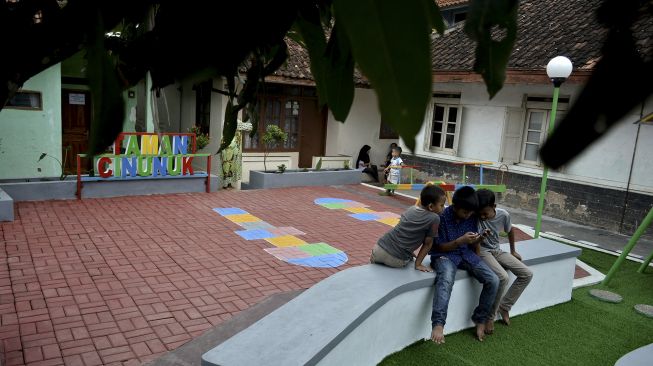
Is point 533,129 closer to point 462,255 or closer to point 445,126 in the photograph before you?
point 445,126

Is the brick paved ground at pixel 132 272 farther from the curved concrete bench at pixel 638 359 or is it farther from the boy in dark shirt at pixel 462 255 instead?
the curved concrete bench at pixel 638 359

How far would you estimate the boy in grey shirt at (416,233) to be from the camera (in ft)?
15.3

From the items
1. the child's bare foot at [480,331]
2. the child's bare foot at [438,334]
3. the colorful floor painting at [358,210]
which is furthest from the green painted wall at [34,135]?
the child's bare foot at [480,331]

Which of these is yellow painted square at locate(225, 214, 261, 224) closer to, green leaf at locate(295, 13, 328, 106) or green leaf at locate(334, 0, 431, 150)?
green leaf at locate(295, 13, 328, 106)

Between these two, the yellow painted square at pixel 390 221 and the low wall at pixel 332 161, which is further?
the low wall at pixel 332 161

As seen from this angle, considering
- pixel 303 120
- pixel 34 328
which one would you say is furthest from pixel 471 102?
pixel 34 328

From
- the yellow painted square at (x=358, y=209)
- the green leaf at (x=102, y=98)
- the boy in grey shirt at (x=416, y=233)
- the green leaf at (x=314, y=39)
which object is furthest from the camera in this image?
the yellow painted square at (x=358, y=209)

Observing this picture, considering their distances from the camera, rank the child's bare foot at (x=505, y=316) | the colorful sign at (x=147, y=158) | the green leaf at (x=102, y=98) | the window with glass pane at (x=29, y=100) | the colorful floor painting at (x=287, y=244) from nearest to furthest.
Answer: the green leaf at (x=102, y=98)
the child's bare foot at (x=505, y=316)
the colorful floor painting at (x=287, y=244)
the window with glass pane at (x=29, y=100)
the colorful sign at (x=147, y=158)

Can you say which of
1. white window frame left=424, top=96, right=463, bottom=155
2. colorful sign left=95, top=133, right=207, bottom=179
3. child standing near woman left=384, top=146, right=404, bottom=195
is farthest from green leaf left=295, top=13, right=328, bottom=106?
white window frame left=424, top=96, right=463, bottom=155

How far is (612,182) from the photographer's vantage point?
997 centimetres

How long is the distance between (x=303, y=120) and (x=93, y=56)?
13754 millimetres

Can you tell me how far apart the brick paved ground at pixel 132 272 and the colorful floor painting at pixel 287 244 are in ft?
0.66

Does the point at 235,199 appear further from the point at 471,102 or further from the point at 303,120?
the point at 471,102

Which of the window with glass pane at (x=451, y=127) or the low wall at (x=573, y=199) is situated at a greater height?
the window with glass pane at (x=451, y=127)
